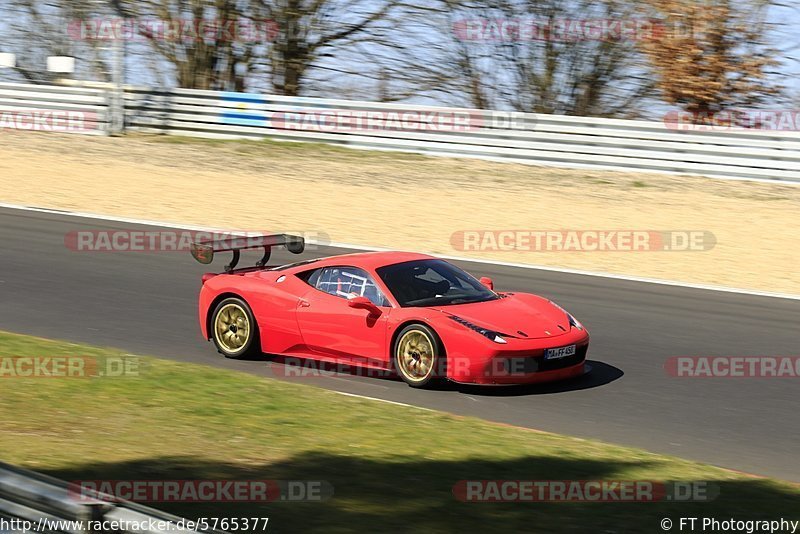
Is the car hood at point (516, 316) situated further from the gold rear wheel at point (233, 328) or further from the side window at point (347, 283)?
the gold rear wheel at point (233, 328)

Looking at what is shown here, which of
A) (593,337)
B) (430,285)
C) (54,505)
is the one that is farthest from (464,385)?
(54,505)

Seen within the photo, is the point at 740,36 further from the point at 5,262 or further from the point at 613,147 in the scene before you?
the point at 5,262

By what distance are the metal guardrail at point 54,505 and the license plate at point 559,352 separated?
5744mm

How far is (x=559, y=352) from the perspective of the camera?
9.97 m

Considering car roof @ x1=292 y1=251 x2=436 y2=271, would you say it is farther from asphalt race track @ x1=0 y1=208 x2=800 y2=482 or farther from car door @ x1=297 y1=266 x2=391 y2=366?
asphalt race track @ x1=0 y1=208 x2=800 y2=482

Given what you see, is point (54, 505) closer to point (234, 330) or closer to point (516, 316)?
point (516, 316)

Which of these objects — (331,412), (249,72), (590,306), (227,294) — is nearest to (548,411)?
(331,412)

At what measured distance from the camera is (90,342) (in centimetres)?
1163

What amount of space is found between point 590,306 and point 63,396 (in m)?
6.99

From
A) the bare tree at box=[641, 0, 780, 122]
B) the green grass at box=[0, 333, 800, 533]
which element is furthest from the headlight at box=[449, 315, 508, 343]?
the bare tree at box=[641, 0, 780, 122]

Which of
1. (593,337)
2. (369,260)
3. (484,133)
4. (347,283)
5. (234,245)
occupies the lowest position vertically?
(593,337)

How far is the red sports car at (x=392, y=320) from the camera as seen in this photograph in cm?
983

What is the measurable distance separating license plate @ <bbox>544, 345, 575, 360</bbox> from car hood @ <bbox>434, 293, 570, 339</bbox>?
0.50 ft

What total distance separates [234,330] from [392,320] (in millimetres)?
1996
